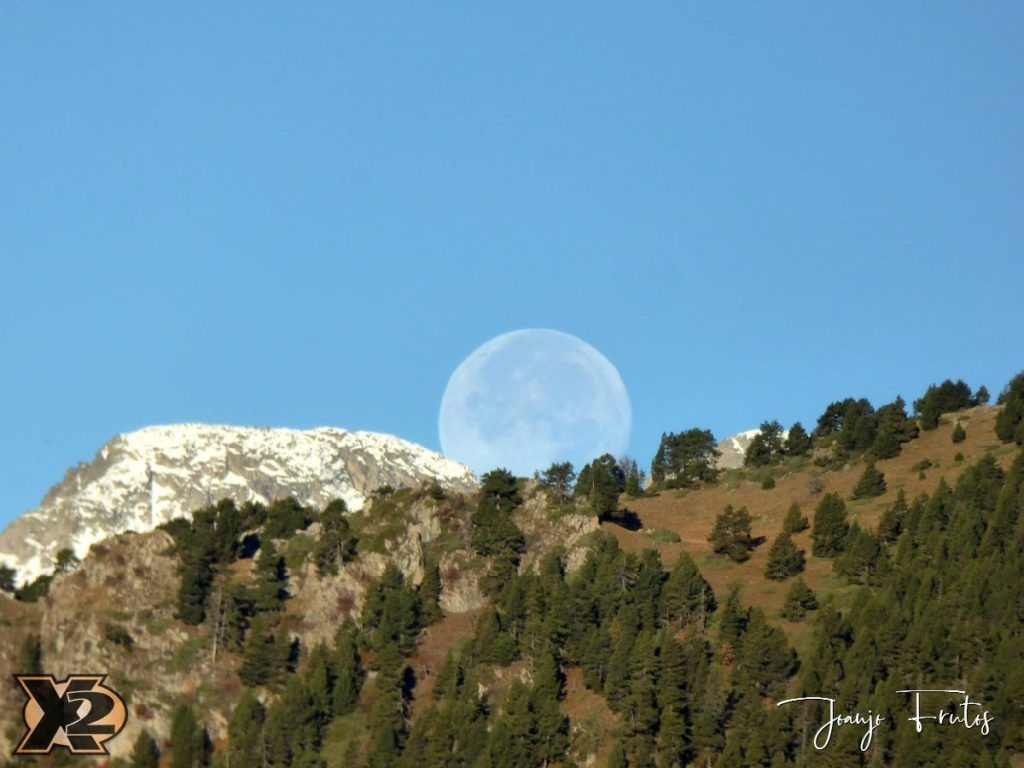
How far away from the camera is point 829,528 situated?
151875mm

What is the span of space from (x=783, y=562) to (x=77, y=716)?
69.8 metres

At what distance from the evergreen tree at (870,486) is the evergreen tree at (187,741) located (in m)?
81.9

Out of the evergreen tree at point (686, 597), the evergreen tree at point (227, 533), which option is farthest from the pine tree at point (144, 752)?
the evergreen tree at point (686, 597)

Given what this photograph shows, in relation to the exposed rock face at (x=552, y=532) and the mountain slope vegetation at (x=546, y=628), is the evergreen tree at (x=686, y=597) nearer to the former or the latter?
the mountain slope vegetation at (x=546, y=628)

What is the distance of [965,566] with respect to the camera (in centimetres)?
12556

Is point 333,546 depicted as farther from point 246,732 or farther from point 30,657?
point 30,657

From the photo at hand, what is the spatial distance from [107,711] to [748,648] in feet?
171

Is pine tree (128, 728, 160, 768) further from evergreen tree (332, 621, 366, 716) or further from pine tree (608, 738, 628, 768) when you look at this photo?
pine tree (608, 738, 628, 768)

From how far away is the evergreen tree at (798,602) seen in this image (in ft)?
436

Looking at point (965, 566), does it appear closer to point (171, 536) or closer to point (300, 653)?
point (300, 653)

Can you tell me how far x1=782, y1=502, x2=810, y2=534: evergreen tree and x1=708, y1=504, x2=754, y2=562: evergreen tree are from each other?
4170 millimetres

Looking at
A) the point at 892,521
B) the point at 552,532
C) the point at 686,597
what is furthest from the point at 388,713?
the point at 892,521

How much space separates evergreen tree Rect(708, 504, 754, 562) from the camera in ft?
505

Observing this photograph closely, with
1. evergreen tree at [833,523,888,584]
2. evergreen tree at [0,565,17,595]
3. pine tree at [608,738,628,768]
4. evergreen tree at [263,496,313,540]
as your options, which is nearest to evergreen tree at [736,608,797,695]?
pine tree at [608,738,628,768]
